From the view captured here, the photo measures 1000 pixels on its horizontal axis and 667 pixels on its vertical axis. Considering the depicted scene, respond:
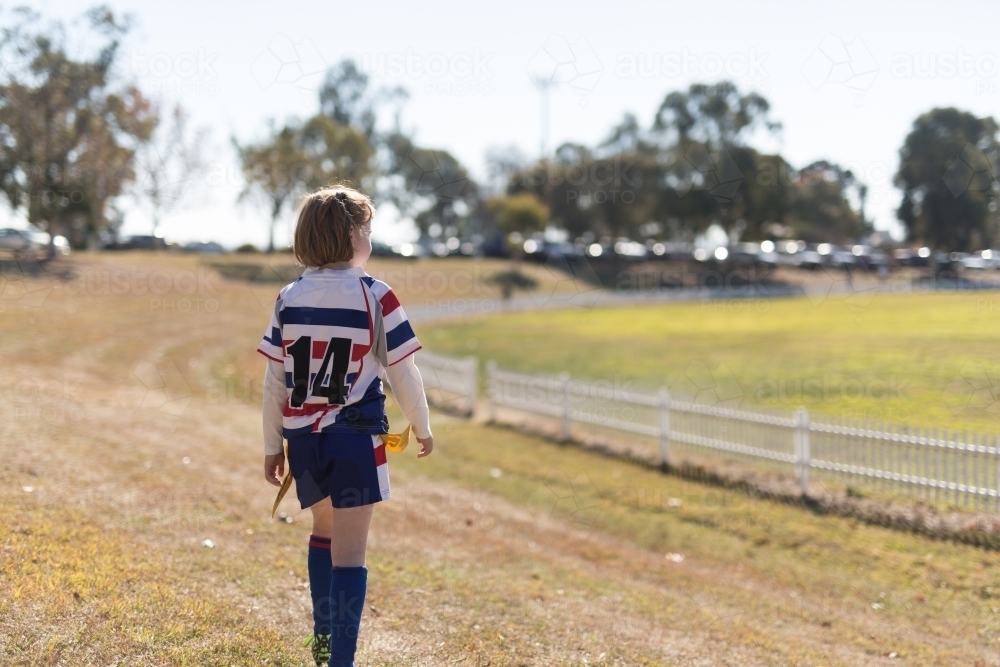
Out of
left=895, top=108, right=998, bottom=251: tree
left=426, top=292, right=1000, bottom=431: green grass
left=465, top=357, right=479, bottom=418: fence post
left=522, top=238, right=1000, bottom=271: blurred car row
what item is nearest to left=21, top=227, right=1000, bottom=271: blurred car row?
left=522, top=238, right=1000, bottom=271: blurred car row

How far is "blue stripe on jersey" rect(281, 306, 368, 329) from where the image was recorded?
296cm

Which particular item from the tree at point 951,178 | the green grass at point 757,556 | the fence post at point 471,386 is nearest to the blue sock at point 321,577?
the green grass at point 757,556

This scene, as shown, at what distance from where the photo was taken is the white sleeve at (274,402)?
3.11m

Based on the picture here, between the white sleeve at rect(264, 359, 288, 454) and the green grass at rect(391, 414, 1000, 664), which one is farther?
the green grass at rect(391, 414, 1000, 664)

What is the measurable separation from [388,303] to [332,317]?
206 mm

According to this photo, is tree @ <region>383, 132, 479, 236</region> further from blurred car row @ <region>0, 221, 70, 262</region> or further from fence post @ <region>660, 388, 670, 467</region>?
fence post @ <region>660, 388, 670, 467</region>

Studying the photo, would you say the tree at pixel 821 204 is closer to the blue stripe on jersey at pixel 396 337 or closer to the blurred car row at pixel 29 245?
the blurred car row at pixel 29 245

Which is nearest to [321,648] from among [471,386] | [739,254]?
[471,386]

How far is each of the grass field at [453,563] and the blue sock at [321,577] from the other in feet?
1.27

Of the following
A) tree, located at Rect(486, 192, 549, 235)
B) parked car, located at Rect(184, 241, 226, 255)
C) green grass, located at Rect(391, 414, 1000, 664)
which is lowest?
green grass, located at Rect(391, 414, 1000, 664)

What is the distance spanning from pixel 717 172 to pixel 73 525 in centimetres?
5991

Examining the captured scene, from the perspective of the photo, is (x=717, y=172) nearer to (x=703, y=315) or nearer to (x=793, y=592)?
(x=703, y=315)

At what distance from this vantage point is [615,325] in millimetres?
29766

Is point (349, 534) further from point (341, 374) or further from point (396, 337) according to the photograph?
point (396, 337)
